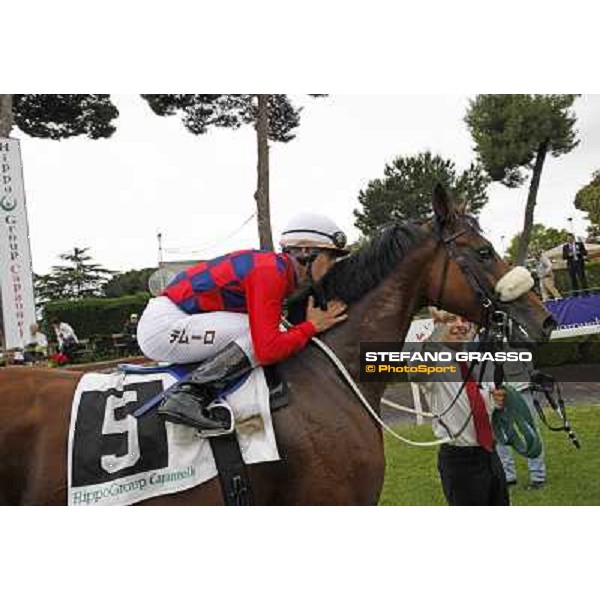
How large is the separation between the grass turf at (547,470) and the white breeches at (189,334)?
2.28 meters

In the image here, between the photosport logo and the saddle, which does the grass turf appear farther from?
the photosport logo

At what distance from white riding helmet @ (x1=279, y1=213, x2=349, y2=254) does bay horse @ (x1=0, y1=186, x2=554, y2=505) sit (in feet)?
0.48

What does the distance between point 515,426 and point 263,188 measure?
2.47 meters

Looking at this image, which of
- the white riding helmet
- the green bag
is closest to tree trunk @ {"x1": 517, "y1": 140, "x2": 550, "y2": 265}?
the green bag

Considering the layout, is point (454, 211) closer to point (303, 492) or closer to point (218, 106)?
point (303, 492)

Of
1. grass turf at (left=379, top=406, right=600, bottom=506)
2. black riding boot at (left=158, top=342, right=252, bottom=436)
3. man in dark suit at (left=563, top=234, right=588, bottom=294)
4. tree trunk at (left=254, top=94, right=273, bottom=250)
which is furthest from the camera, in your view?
A: man in dark suit at (left=563, top=234, right=588, bottom=294)

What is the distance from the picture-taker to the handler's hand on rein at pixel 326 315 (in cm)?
247

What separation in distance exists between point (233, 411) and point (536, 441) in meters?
1.82

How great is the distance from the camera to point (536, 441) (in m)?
3.13

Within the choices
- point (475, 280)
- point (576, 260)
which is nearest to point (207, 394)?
point (475, 280)

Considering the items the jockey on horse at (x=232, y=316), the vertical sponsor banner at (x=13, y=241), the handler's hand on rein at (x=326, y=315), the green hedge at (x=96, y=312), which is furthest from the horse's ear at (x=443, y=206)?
the green hedge at (x=96, y=312)

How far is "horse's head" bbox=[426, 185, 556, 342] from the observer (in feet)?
8.38

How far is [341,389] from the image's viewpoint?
2.45m

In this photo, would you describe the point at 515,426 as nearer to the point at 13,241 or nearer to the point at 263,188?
the point at 263,188
